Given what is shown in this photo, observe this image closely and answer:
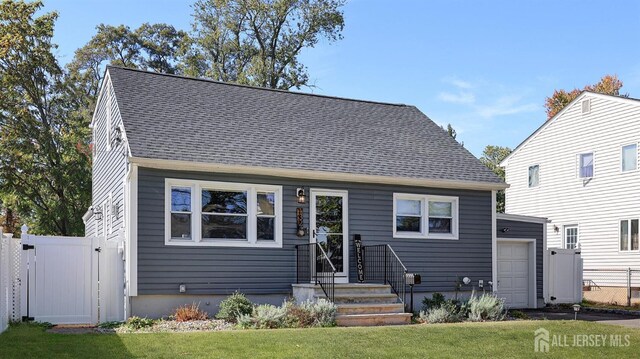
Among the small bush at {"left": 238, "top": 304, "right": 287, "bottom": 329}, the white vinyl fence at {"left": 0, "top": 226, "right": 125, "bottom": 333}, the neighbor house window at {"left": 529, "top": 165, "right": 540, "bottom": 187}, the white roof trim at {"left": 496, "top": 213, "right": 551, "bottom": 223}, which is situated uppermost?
the neighbor house window at {"left": 529, "top": 165, "right": 540, "bottom": 187}

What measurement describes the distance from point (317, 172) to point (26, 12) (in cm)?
1697

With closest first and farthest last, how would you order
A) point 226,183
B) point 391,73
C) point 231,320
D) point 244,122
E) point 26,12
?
point 231,320 < point 226,183 < point 244,122 < point 391,73 < point 26,12

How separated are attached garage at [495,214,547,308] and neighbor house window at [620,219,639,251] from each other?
4.66 m

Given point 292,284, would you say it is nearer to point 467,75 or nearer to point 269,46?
point 467,75

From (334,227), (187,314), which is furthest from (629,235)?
(187,314)

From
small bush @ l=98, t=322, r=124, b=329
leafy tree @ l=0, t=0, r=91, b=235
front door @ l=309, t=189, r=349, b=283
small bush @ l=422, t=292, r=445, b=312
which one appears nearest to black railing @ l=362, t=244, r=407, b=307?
front door @ l=309, t=189, r=349, b=283

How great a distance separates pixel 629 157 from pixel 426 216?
31.1 ft

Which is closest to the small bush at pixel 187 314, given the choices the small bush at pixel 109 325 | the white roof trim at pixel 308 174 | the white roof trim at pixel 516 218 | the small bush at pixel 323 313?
the small bush at pixel 109 325

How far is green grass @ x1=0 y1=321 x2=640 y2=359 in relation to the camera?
9.57 metres

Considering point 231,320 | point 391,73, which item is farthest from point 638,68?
point 231,320

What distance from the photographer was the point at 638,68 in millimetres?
25453

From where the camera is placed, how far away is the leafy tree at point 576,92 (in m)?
38.7

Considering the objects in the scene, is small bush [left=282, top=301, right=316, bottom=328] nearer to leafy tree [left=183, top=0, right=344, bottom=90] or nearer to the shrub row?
the shrub row

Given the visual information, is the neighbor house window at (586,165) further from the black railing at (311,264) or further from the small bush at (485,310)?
the black railing at (311,264)
